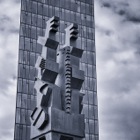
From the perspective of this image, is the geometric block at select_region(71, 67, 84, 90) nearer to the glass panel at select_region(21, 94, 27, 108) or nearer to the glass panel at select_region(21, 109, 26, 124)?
the glass panel at select_region(21, 109, 26, 124)

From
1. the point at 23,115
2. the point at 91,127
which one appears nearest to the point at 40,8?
the point at 23,115

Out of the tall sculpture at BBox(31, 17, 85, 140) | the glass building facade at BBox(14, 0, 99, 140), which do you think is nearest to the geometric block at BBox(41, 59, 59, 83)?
the tall sculpture at BBox(31, 17, 85, 140)

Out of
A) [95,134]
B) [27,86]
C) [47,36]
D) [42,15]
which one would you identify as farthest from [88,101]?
[47,36]

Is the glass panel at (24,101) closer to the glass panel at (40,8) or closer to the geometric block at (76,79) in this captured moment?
the glass panel at (40,8)

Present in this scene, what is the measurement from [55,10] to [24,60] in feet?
38.1

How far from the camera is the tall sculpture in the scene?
739 inches

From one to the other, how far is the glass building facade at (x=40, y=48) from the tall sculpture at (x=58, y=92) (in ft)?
116

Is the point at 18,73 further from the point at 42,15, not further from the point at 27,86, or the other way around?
the point at 42,15

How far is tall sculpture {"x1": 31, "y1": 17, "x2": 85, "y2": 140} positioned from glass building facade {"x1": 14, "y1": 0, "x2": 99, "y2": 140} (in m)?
35.4

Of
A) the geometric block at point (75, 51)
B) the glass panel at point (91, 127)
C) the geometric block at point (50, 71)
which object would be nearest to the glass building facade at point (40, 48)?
the glass panel at point (91, 127)

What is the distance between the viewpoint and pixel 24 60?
196 feet

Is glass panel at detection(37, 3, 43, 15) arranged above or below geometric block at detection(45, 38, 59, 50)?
above

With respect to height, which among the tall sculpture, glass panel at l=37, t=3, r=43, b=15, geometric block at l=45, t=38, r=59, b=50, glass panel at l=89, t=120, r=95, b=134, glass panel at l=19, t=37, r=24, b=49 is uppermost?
glass panel at l=37, t=3, r=43, b=15

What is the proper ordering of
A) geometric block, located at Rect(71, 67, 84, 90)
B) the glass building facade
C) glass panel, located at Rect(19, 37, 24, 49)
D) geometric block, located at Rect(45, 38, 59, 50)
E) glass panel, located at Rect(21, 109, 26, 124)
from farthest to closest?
glass panel, located at Rect(19, 37, 24, 49) → the glass building facade → glass panel, located at Rect(21, 109, 26, 124) → geometric block, located at Rect(45, 38, 59, 50) → geometric block, located at Rect(71, 67, 84, 90)
